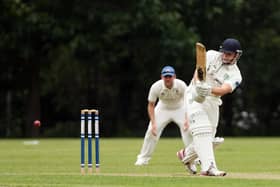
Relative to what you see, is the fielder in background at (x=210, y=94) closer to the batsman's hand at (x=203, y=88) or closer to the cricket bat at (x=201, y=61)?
the batsman's hand at (x=203, y=88)

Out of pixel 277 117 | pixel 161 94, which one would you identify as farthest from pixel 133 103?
pixel 161 94

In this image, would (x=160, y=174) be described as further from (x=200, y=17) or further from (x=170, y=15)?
(x=200, y=17)

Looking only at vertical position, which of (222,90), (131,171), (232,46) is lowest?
(131,171)

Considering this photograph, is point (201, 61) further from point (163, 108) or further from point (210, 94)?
point (163, 108)

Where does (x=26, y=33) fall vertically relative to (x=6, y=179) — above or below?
above

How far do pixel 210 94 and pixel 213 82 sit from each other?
0.35 meters

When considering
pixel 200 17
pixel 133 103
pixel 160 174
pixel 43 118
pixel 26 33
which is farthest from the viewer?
pixel 43 118

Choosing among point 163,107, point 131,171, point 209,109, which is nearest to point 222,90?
point 209,109

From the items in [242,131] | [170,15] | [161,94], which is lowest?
[242,131]

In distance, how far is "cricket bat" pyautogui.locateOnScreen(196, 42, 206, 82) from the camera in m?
13.8

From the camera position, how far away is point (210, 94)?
1445 centimetres

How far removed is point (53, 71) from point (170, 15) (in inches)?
457

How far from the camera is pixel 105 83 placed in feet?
167

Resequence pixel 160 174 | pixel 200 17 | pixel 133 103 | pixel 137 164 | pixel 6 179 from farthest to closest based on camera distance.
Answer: pixel 133 103 < pixel 200 17 < pixel 137 164 < pixel 160 174 < pixel 6 179
